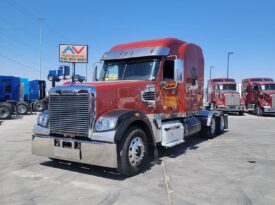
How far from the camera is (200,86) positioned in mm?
10758

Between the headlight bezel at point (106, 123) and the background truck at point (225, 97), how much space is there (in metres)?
18.7

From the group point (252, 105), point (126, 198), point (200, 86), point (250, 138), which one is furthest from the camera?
point (252, 105)

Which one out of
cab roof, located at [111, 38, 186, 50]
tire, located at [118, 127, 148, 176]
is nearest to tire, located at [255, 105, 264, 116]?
cab roof, located at [111, 38, 186, 50]

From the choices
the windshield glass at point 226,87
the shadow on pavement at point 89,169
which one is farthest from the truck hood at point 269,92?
the shadow on pavement at point 89,169

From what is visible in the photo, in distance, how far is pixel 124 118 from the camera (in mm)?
6086

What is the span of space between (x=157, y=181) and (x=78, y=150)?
1713 millimetres

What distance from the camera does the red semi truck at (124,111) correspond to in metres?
6.02

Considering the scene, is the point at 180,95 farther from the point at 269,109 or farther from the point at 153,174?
the point at 269,109

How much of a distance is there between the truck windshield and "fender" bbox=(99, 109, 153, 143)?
1.41 metres

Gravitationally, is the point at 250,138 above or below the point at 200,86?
below

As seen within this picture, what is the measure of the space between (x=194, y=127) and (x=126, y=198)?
211 inches

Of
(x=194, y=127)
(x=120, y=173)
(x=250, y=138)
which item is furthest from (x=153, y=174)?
(x=250, y=138)

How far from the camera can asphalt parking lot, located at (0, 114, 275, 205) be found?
497 centimetres

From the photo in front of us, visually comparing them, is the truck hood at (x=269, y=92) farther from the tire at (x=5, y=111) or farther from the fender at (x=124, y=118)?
the fender at (x=124, y=118)
